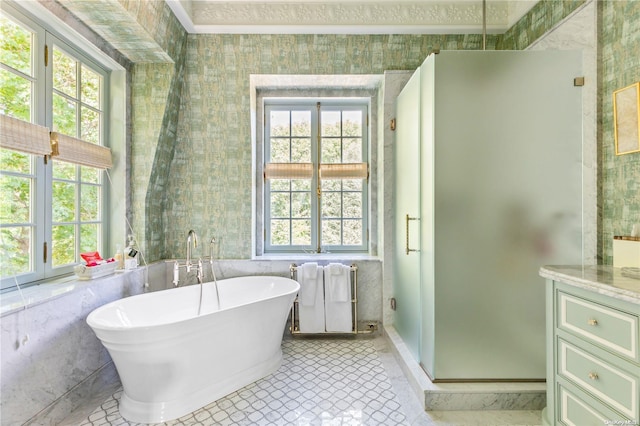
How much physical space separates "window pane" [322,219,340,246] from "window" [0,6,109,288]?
2.06 meters

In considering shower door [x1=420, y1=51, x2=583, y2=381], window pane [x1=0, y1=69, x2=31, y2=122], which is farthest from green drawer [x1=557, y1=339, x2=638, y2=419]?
window pane [x1=0, y1=69, x2=31, y2=122]

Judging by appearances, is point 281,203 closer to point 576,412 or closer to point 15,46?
point 15,46

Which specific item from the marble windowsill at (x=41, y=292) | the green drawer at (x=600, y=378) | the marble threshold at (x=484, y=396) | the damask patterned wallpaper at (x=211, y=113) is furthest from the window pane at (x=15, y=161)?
the green drawer at (x=600, y=378)

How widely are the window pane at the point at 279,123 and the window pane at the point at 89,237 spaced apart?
185cm

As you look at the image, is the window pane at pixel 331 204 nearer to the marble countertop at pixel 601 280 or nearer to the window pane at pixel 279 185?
the window pane at pixel 279 185

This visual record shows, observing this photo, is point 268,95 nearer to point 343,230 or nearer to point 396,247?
point 343,230

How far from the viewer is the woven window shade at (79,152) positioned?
197cm

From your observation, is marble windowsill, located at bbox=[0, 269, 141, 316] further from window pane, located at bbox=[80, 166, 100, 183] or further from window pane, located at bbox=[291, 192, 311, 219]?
window pane, located at bbox=[291, 192, 311, 219]

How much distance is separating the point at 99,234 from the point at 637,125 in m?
3.70

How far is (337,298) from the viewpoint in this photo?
113 inches

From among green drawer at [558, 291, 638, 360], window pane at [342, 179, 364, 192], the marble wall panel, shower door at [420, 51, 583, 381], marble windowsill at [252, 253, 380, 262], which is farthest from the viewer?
window pane at [342, 179, 364, 192]

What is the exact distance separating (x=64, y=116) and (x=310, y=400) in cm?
257

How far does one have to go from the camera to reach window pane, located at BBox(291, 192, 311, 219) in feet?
11.1

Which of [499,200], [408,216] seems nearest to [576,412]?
[499,200]
